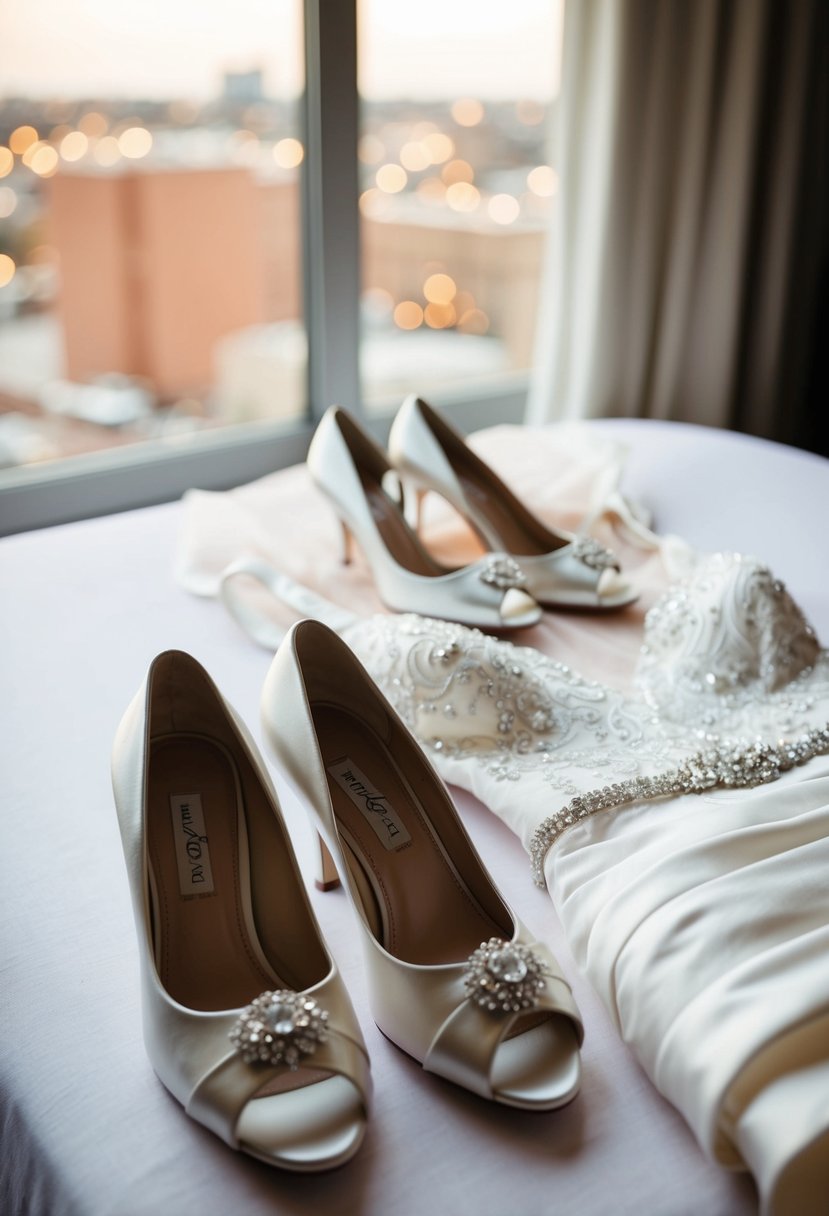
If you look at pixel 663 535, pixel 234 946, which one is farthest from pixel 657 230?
pixel 234 946

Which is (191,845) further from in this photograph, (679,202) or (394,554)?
(679,202)

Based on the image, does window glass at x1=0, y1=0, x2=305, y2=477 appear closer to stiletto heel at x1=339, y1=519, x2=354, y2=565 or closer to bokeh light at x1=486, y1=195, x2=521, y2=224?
bokeh light at x1=486, y1=195, x2=521, y2=224

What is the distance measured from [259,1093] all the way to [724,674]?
75cm

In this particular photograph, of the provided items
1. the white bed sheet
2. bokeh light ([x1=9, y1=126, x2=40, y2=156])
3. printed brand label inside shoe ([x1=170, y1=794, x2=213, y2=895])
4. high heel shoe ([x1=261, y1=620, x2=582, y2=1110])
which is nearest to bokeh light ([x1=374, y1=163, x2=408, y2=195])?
bokeh light ([x1=9, y1=126, x2=40, y2=156])

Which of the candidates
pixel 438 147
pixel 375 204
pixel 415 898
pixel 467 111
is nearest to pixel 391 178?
pixel 375 204

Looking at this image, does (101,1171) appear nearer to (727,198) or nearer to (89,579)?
(89,579)

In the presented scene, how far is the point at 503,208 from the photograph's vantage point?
278 centimetres

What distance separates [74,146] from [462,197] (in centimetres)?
105

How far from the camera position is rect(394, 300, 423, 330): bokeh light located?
9.02ft

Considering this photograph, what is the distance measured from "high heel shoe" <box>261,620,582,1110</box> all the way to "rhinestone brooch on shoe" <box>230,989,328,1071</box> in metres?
0.08

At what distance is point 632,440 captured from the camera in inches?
77.8

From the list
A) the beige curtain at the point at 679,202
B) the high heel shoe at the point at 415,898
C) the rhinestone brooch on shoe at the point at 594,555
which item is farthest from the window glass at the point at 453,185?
the high heel shoe at the point at 415,898

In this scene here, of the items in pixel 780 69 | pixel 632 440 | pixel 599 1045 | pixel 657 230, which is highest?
pixel 780 69

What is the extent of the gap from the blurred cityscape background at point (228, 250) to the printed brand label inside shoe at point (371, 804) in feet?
4.62
